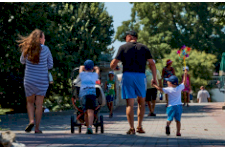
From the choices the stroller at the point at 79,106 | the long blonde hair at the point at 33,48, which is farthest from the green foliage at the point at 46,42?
the long blonde hair at the point at 33,48

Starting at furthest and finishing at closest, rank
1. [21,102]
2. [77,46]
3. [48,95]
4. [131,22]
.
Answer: [131,22] → [77,46] → [48,95] → [21,102]

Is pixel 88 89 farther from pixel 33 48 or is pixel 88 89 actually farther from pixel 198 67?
pixel 198 67

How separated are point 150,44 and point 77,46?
21439mm

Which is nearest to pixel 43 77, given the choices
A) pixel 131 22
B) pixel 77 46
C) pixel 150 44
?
pixel 77 46

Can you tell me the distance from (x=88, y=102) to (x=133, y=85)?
114cm

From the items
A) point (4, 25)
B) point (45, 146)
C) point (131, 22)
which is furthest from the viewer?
point (131, 22)

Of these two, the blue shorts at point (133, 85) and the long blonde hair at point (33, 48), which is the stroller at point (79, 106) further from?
the long blonde hair at point (33, 48)

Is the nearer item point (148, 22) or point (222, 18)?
point (222, 18)

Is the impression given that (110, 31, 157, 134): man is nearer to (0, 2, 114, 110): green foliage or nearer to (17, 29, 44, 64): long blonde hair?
(17, 29, 44, 64): long blonde hair

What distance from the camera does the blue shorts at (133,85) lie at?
9.16m

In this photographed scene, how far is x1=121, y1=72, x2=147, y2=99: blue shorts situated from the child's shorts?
82cm

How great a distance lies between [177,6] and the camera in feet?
168

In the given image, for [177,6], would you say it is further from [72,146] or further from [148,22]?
[72,146]

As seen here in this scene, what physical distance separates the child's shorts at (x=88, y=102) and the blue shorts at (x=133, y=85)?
0.82 meters
